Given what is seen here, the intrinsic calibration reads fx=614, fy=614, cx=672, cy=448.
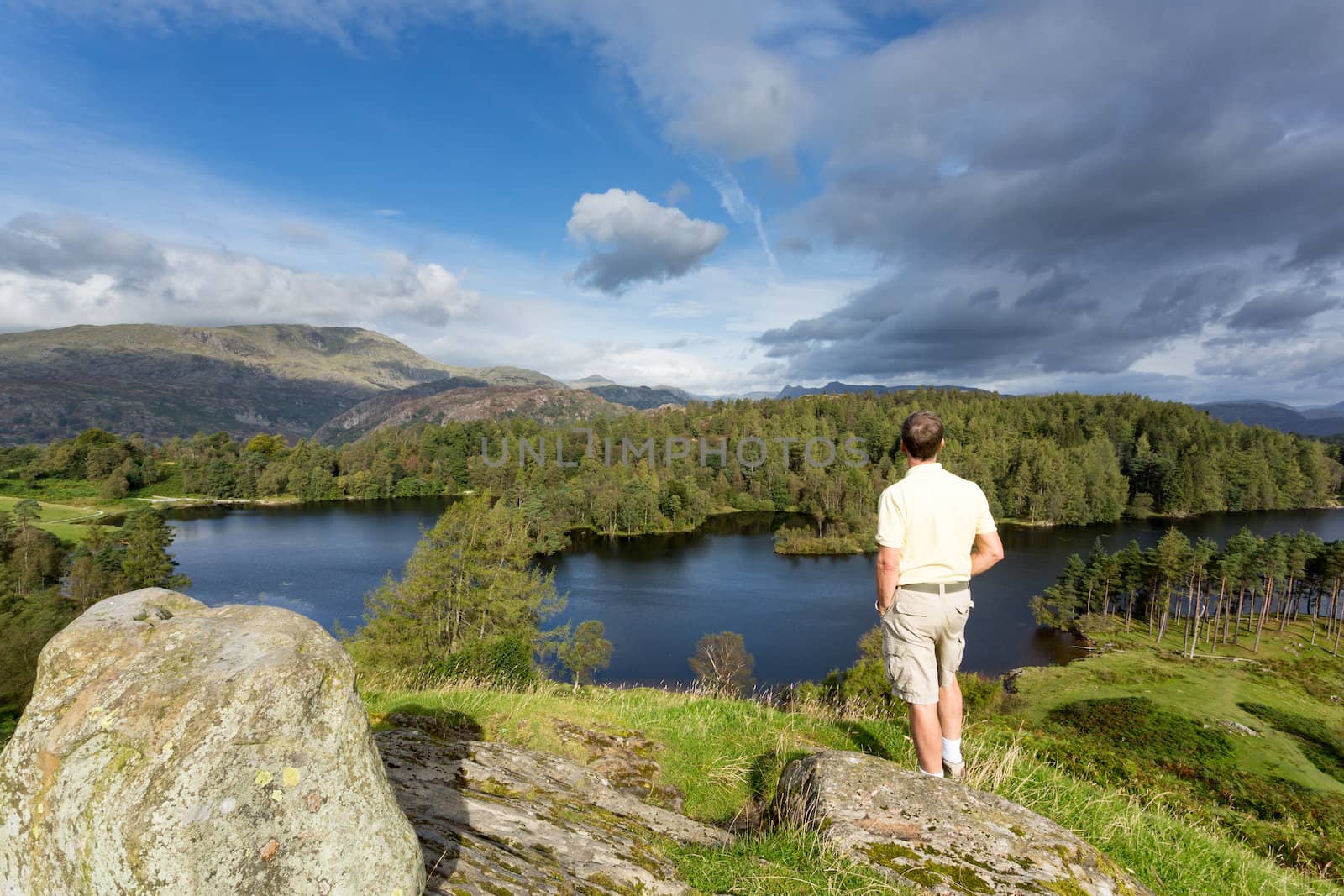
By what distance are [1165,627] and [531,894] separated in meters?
76.0

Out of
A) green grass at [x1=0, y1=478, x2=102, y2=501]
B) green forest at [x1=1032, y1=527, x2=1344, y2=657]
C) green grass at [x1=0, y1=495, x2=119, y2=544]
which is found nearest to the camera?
green forest at [x1=1032, y1=527, x2=1344, y2=657]

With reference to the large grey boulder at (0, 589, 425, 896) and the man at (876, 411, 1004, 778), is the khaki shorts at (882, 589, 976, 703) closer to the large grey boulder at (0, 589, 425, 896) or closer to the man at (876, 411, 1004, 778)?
the man at (876, 411, 1004, 778)

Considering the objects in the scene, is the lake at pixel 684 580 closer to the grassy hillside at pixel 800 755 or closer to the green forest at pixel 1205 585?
the green forest at pixel 1205 585

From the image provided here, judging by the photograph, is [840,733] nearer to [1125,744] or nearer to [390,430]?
[1125,744]

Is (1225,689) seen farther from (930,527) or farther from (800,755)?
(930,527)

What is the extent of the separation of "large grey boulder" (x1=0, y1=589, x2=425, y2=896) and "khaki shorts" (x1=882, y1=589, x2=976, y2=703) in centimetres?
360

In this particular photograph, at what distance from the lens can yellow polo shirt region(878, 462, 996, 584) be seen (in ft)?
14.8

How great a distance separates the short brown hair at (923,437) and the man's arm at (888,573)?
78 cm

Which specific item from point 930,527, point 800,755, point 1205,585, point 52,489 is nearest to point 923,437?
point 930,527

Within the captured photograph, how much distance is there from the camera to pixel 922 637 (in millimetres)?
4648

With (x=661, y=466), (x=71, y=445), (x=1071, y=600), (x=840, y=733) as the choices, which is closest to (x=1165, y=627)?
(x=1071, y=600)

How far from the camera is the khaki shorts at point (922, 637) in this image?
4.59 m

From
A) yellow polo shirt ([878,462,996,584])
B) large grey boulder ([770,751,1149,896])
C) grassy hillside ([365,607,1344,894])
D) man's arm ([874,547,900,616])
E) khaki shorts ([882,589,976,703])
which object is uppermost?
yellow polo shirt ([878,462,996,584])

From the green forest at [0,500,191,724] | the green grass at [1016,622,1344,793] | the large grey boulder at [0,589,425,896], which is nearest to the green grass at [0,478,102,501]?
the green forest at [0,500,191,724]
